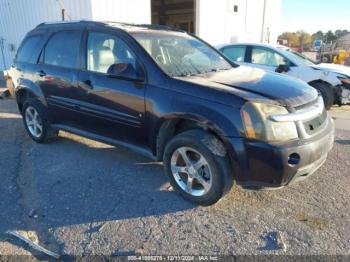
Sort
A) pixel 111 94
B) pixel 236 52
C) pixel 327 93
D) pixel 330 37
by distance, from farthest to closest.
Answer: pixel 330 37
pixel 236 52
pixel 327 93
pixel 111 94

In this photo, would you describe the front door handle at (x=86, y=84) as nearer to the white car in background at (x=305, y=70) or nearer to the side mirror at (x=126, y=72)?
the side mirror at (x=126, y=72)

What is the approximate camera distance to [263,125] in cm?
286

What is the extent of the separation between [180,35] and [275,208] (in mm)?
2659

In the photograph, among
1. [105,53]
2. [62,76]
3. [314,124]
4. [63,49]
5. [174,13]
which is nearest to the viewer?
[314,124]

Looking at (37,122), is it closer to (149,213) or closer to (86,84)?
(86,84)

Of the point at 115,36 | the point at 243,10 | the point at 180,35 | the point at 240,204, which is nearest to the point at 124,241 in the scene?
the point at 240,204

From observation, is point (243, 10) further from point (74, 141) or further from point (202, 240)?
point (202, 240)

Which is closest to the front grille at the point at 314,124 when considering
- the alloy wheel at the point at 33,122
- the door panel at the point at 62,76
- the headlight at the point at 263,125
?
the headlight at the point at 263,125

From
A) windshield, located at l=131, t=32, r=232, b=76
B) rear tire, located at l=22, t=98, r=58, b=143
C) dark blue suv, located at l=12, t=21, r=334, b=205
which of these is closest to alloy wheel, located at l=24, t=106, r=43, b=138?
rear tire, located at l=22, t=98, r=58, b=143

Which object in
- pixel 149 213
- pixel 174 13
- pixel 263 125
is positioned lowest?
pixel 149 213

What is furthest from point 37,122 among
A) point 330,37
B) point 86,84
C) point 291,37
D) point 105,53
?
point 291,37

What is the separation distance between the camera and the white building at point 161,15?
34.7ft

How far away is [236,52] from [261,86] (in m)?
5.66

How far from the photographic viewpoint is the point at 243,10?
17125mm
